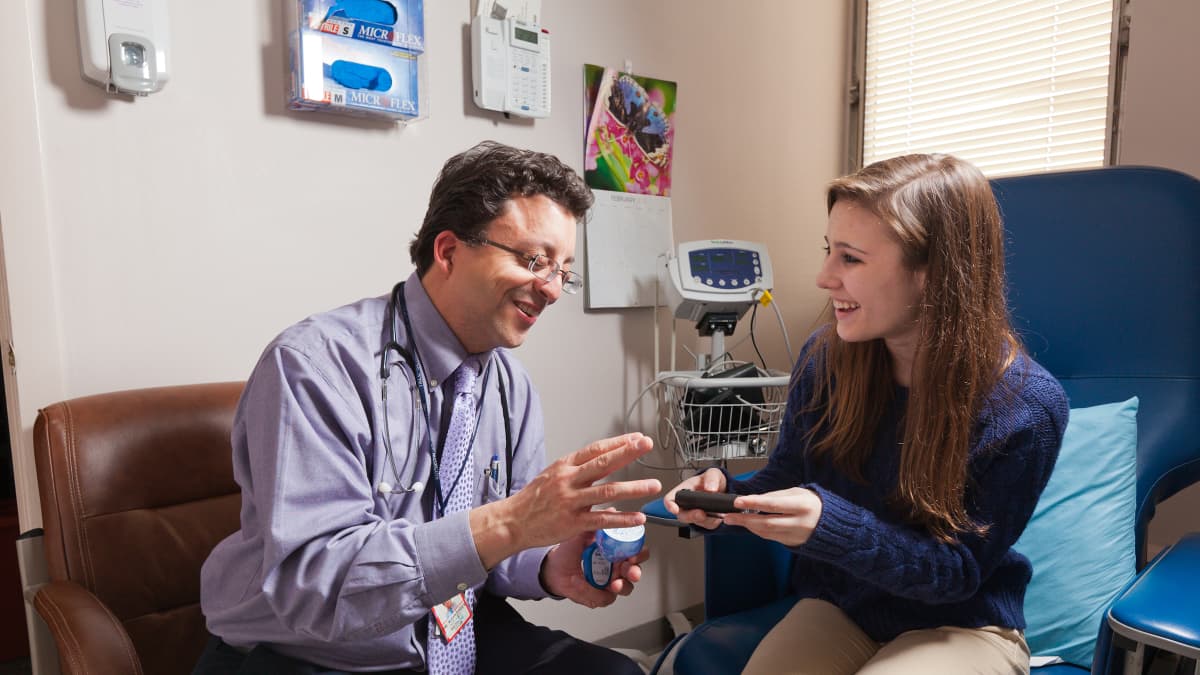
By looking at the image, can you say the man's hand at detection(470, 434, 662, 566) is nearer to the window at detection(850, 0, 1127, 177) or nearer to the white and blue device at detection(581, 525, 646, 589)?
the white and blue device at detection(581, 525, 646, 589)

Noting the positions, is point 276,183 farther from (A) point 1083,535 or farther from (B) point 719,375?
(A) point 1083,535

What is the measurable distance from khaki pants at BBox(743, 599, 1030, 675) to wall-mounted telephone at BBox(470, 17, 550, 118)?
1.38 m

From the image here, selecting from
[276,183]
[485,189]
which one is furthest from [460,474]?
[276,183]

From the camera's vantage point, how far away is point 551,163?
1.23m

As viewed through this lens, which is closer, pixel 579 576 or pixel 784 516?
pixel 784 516

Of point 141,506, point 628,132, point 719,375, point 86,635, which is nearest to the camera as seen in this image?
point 86,635

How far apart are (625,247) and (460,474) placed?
46.1 inches

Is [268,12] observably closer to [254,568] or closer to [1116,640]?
[254,568]

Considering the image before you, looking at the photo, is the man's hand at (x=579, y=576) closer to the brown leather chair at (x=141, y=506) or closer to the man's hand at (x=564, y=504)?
the man's hand at (x=564, y=504)

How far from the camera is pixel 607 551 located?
1.15m

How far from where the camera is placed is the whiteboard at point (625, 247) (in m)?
2.17

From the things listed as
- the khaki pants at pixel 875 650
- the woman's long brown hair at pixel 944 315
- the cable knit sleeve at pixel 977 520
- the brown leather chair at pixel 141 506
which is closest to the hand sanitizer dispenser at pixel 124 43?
the brown leather chair at pixel 141 506

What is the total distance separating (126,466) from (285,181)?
68 centimetres

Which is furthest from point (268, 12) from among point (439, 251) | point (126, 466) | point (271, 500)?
point (271, 500)
